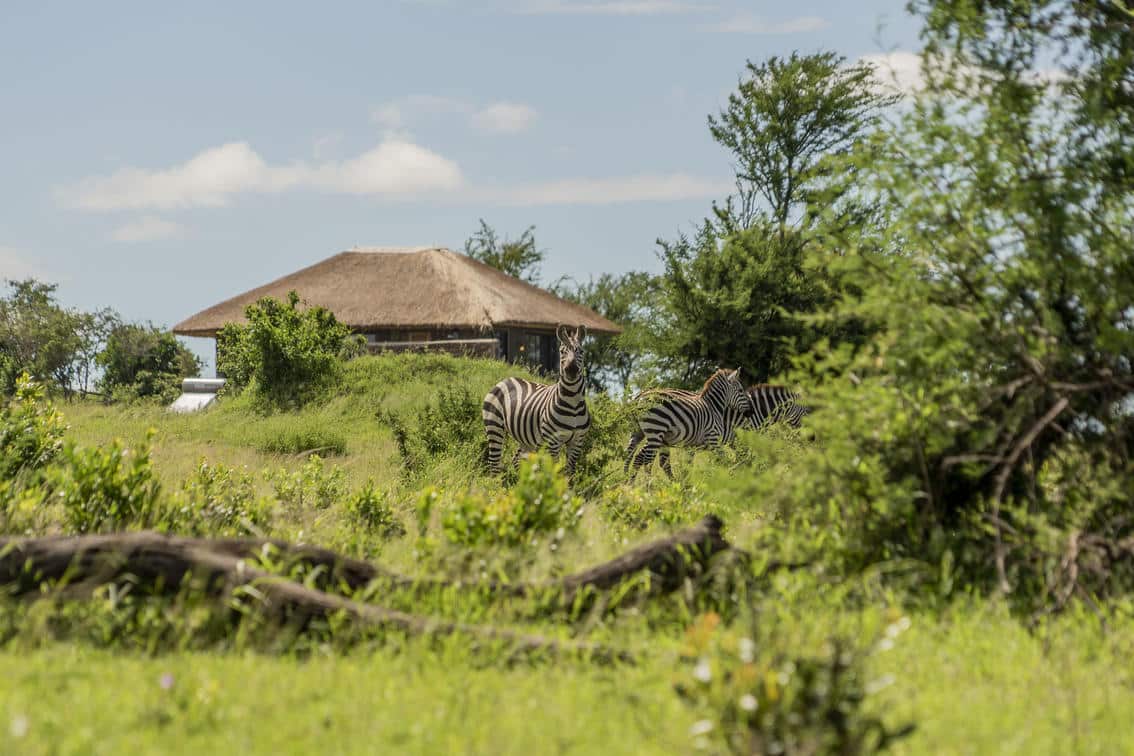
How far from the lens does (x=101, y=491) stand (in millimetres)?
8898

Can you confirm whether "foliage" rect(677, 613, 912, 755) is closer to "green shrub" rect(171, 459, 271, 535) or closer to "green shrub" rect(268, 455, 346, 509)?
"green shrub" rect(171, 459, 271, 535)

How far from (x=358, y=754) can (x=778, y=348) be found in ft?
81.5

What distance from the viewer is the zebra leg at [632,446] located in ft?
53.6

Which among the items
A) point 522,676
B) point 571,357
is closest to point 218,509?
point 522,676

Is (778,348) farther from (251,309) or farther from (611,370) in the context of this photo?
(611,370)

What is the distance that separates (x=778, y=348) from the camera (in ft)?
93.1

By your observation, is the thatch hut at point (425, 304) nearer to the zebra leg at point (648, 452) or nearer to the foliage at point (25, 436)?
the zebra leg at point (648, 452)

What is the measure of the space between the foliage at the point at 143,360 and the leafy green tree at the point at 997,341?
3948 cm

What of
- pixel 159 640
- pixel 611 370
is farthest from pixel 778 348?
pixel 159 640

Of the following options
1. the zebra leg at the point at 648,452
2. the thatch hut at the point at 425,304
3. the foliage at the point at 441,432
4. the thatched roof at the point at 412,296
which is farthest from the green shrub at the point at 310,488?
the thatched roof at the point at 412,296

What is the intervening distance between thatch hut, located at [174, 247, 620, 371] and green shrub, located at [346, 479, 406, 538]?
69.5 ft

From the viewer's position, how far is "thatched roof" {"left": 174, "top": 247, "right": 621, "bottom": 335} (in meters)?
35.4

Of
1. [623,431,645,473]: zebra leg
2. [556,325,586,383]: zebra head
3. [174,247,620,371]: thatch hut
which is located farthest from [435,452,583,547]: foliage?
[174,247,620,371]: thatch hut

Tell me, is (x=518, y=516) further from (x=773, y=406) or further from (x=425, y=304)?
(x=425, y=304)
